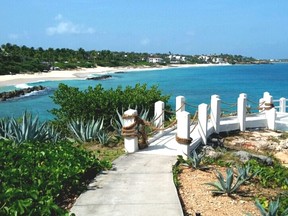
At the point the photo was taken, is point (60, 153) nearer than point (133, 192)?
No

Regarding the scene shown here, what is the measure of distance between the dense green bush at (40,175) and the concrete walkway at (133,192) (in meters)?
0.35

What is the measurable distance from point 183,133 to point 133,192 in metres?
3.24

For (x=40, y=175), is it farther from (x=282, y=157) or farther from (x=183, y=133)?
(x=282, y=157)

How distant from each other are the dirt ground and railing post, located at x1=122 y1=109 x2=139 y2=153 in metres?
2.11

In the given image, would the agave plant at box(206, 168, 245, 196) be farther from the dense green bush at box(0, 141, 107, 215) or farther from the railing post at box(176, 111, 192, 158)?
the railing post at box(176, 111, 192, 158)

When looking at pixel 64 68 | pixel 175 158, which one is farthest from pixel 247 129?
pixel 64 68

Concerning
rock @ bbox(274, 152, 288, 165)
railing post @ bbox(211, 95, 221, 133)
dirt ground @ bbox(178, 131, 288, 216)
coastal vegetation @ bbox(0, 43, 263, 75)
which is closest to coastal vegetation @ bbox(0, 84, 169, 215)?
dirt ground @ bbox(178, 131, 288, 216)

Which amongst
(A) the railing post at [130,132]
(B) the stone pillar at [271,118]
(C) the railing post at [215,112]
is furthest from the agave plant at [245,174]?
(B) the stone pillar at [271,118]

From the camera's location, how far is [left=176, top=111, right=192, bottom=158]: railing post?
981 cm

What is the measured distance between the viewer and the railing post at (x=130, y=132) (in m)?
10.3

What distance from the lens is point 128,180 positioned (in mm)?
7797

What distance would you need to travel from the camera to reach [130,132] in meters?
10.4

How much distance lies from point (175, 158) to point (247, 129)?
6.08 m

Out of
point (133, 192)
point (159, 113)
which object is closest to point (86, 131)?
point (159, 113)
